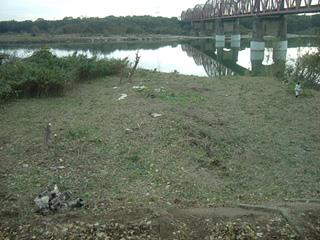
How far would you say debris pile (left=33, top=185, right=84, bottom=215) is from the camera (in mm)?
4082

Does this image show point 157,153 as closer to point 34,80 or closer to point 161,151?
point 161,151

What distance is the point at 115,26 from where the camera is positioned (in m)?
67.7

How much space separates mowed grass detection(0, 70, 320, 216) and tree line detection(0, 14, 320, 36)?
44415 millimetres

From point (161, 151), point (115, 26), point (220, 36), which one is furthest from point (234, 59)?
point (115, 26)

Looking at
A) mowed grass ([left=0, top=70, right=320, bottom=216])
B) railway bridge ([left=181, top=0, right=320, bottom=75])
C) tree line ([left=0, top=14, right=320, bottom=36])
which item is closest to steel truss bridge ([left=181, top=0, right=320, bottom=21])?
railway bridge ([left=181, top=0, right=320, bottom=75])

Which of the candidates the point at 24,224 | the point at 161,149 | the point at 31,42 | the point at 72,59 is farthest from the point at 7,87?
the point at 31,42

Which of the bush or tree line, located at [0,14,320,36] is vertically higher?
tree line, located at [0,14,320,36]

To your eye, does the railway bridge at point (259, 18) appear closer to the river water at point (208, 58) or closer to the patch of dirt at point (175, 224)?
the river water at point (208, 58)

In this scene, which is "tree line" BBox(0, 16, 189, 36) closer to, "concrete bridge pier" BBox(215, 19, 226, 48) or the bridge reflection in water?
"concrete bridge pier" BBox(215, 19, 226, 48)

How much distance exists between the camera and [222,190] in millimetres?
4988

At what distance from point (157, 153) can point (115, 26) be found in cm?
6618

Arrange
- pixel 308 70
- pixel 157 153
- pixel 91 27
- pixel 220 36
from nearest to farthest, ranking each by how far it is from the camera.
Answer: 1. pixel 157 153
2. pixel 308 70
3. pixel 220 36
4. pixel 91 27

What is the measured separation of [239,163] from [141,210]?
2786mm

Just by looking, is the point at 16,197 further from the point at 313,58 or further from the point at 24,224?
the point at 313,58
